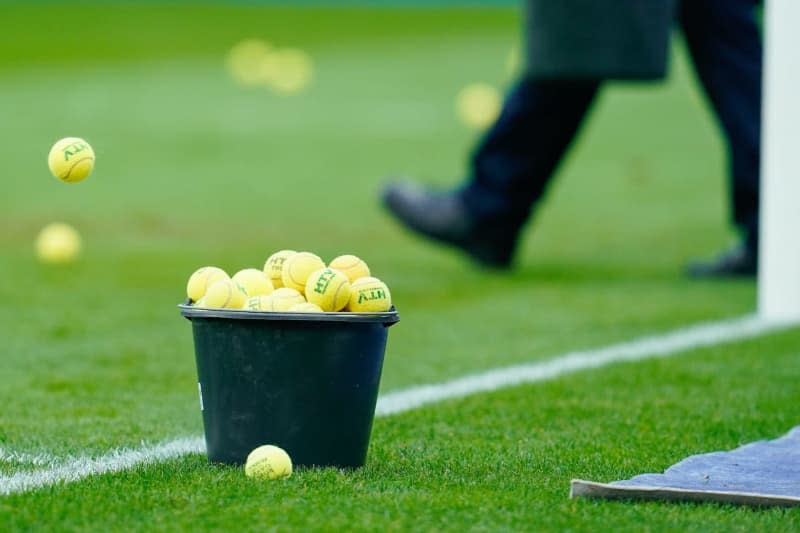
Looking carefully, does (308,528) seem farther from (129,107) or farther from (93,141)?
(129,107)

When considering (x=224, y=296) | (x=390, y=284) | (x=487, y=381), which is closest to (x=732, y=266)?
(x=390, y=284)

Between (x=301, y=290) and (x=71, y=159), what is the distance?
77 centimetres

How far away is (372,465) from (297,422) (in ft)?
0.91

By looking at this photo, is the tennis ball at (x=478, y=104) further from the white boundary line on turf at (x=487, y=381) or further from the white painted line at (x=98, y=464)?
the white painted line at (x=98, y=464)

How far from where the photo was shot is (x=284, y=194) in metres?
10.9

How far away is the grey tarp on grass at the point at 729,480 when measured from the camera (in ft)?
11.0

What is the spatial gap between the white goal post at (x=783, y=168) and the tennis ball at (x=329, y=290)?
3395 mm

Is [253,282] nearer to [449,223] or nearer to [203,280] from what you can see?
[203,280]

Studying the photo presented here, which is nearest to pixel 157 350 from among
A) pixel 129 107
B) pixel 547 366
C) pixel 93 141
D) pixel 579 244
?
pixel 547 366

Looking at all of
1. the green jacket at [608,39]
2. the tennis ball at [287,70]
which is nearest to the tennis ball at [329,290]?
the green jacket at [608,39]

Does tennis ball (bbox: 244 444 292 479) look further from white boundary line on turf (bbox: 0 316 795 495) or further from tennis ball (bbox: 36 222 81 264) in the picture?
tennis ball (bbox: 36 222 81 264)

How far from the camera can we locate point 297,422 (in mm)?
3588

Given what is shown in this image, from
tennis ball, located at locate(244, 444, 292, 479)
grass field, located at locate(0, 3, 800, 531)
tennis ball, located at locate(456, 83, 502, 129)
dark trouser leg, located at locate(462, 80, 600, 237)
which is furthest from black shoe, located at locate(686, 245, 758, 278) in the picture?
tennis ball, located at locate(456, 83, 502, 129)

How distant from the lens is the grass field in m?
3.37
